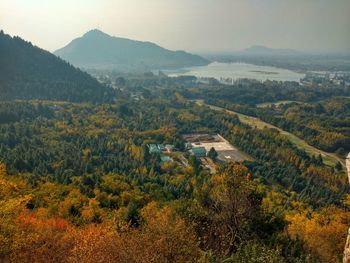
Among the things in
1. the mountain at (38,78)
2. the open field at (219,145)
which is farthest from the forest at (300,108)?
the mountain at (38,78)

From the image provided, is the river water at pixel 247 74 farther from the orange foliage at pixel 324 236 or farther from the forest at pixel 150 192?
the orange foliage at pixel 324 236

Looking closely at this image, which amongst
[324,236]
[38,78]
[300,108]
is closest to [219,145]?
[324,236]

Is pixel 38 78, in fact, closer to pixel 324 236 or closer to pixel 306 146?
pixel 306 146

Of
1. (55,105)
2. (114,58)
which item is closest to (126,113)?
(55,105)

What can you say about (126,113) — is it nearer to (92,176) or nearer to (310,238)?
(92,176)

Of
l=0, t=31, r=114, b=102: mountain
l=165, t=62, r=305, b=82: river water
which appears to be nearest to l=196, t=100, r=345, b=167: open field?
l=0, t=31, r=114, b=102: mountain
